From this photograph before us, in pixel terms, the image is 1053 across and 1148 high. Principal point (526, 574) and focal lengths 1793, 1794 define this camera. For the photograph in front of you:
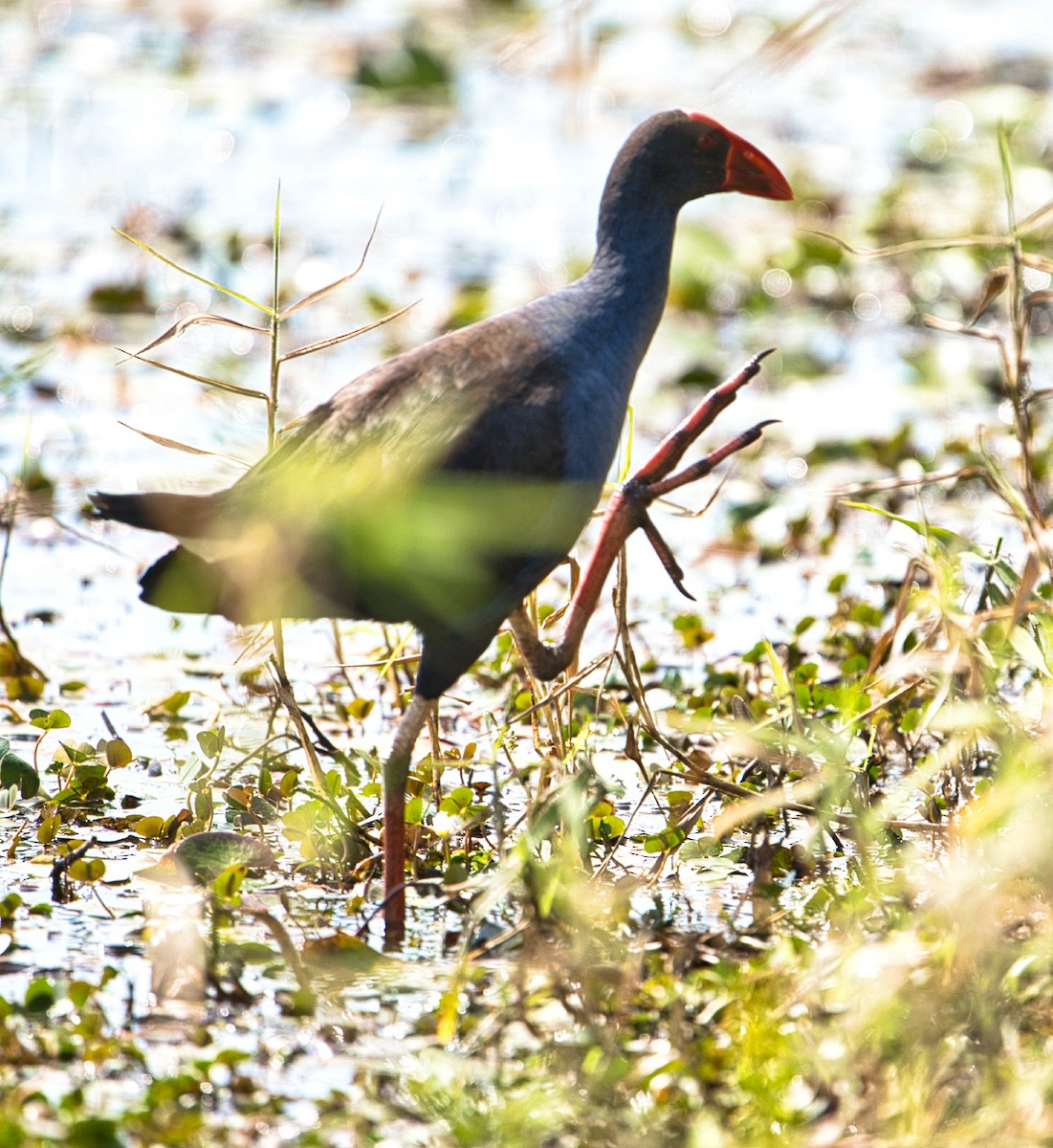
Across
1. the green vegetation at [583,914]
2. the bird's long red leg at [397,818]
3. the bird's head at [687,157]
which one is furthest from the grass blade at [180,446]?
the bird's head at [687,157]

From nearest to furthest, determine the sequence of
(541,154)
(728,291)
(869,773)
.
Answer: (869,773) → (728,291) → (541,154)

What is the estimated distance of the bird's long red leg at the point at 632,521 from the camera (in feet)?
8.47

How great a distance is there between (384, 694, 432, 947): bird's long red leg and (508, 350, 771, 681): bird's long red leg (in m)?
0.26

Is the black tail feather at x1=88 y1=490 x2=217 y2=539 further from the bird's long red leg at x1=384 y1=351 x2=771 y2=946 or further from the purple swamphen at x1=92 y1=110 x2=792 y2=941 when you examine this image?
the bird's long red leg at x1=384 y1=351 x2=771 y2=946

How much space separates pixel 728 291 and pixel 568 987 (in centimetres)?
425

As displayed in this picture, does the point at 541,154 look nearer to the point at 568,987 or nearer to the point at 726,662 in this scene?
the point at 726,662

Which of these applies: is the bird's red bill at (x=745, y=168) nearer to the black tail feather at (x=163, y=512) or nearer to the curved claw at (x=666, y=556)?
the curved claw at (x=666, y=556)

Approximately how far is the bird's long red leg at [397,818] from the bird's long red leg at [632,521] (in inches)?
10.4

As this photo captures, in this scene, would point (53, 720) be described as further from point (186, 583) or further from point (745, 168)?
point (745, 168)

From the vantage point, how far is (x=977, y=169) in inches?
263

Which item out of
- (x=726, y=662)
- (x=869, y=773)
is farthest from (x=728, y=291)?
(x=869, y=773)

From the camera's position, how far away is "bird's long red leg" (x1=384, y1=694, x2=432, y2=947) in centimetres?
242

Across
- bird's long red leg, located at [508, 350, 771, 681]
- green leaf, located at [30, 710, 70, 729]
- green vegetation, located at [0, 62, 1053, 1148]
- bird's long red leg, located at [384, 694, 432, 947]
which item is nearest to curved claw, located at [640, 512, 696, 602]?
bird's long red leg, located at [508, 350, 771, 681]

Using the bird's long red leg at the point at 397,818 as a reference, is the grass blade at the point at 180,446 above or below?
above
